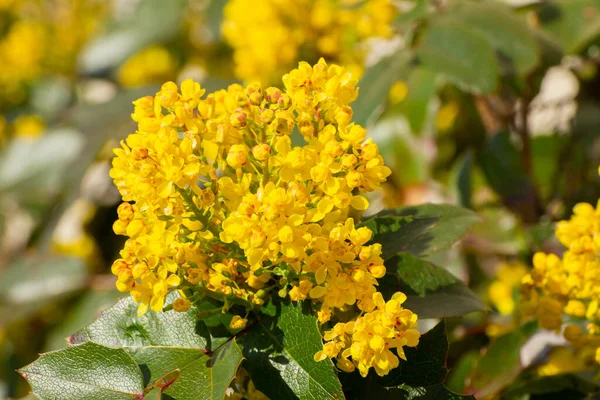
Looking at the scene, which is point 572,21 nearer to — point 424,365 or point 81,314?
point 424,365

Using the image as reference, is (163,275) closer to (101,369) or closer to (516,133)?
(101,369)

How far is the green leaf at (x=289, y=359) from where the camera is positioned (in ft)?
1.69

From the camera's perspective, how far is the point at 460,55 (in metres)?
0.93

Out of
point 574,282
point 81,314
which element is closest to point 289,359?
point 574,282

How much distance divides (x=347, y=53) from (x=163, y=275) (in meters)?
0.79

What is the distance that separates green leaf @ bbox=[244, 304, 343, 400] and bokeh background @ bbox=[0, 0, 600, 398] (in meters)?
0.29

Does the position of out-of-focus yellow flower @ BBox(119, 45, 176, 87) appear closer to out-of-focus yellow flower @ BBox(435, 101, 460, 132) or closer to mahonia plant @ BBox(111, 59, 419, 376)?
out-of-focus yellow flower @ BBox(435, 101, 460, 132)

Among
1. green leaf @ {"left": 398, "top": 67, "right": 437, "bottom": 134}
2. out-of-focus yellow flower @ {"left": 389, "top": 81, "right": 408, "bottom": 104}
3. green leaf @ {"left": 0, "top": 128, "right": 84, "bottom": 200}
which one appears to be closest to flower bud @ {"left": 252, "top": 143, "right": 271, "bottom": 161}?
green leaf @ {"left": 398, "top": 67, "right": 437, "bottom": 134}

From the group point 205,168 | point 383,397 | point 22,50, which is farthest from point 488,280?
point 22,50

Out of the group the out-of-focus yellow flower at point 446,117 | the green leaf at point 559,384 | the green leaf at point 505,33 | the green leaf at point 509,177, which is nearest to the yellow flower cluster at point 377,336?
the green leaf at point 559,384

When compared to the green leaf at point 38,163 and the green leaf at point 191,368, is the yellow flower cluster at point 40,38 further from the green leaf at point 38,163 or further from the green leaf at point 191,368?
the green leaf at point 191,368

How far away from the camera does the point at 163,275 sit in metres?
0.51

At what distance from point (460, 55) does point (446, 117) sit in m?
0.50

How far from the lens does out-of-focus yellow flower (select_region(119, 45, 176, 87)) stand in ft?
6.25
